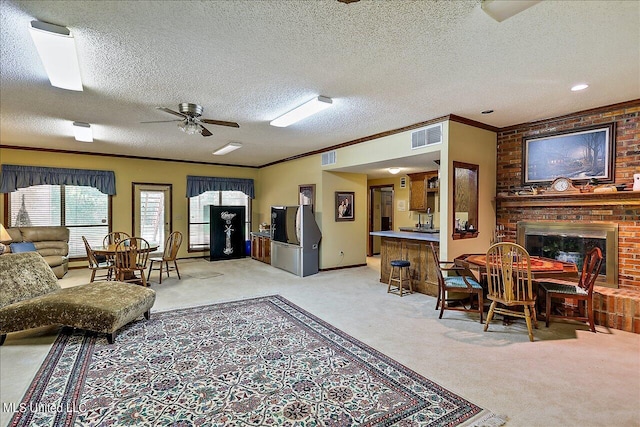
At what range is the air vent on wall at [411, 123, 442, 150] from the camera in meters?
4.43

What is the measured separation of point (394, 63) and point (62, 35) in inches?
95.4

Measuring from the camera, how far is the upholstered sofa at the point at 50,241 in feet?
19.3

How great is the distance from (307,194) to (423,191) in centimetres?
253

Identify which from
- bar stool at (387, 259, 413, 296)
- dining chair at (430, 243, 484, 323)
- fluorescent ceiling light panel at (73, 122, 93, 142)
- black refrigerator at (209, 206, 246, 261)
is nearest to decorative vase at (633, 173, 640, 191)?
dining chair at (430, 243, 484, 323)

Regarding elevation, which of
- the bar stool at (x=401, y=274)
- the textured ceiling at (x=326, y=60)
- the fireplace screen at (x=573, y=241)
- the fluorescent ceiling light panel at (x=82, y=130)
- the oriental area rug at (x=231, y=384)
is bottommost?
the oriental area rug at (x=231, y=384)

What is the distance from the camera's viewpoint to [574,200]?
4.13m

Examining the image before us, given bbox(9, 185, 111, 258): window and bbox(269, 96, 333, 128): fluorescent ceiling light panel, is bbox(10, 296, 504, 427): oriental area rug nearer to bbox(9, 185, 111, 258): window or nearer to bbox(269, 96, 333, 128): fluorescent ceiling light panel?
bbox(269, 96, 333, 128): fluorescent ceiling light panel

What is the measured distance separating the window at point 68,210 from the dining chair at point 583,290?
8290mm

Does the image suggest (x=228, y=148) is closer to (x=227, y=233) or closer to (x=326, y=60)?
(x=227, y=233)

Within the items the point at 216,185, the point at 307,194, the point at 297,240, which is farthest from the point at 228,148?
the point at 216,185

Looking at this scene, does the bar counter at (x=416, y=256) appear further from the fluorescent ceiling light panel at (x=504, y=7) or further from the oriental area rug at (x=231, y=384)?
the fluorescent ceiling light panel at (x=504, y=7)

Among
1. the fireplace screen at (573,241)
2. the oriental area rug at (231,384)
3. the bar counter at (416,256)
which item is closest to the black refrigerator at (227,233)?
the bar counter at (416,256)

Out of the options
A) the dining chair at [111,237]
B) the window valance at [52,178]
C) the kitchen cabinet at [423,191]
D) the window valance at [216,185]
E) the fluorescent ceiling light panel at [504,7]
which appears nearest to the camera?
the fluorescent ceiling light panel at [504,7]

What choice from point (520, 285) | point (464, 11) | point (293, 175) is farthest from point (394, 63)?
point (293, 175)
